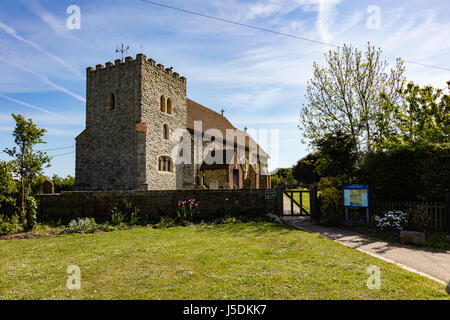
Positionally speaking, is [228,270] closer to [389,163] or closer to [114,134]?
[389,163]

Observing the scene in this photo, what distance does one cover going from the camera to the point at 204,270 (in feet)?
17.9

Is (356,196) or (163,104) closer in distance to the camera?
(356,196)

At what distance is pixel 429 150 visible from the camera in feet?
33.0

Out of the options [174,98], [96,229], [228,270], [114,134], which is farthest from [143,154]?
[228,270]

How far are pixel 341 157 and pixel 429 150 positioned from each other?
3.54 m

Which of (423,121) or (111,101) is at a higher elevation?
(111,101)

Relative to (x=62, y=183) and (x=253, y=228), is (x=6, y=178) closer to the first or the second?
(x=253, y=228)

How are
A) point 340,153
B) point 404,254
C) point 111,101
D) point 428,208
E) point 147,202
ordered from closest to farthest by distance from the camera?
point 404,254 < point 428,208 < point 340,153 < point 147,202 < point 111,101

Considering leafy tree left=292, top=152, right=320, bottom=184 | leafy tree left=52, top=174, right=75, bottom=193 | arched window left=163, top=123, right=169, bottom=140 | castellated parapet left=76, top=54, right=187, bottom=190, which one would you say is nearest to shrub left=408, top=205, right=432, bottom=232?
castellated parapet left=76, top=54, right=187, bottom=190

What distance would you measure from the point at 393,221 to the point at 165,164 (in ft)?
53.1

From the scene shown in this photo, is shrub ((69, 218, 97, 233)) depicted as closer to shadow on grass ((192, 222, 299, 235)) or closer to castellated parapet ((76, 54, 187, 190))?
shadow on grass ((192, 222, 299, 235))

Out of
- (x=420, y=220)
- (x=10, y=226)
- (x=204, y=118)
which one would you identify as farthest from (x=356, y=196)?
(x=204, y=118)

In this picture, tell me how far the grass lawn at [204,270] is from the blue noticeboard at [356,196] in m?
3.28
